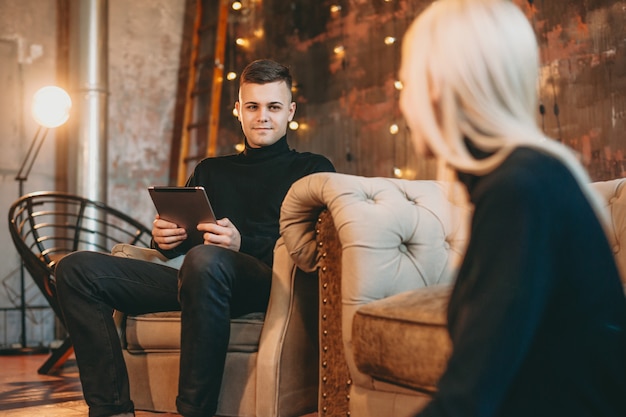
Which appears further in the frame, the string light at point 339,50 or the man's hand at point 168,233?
the string light at point 339,50

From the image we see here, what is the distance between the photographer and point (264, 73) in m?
2.75

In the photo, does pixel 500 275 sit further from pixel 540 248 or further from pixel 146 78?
pixel 146 78

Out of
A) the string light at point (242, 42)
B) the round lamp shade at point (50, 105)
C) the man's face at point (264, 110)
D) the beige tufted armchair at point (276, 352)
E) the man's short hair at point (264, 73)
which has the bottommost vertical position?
the beige tufted armchair at point (276, 352)

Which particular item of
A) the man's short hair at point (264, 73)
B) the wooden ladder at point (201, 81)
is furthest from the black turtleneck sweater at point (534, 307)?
the wooden ladder at point (201, 81)

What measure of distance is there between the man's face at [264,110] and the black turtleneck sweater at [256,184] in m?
0.04

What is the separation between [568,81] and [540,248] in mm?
3328

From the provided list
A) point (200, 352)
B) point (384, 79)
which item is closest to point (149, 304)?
point (200, 352)

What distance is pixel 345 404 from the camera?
193cm

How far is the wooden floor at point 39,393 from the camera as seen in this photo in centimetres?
279

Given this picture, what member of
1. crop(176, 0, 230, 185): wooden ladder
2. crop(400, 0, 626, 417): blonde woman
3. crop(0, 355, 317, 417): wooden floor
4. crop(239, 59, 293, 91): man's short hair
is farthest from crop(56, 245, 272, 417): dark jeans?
crop(176, 0, 230, 185): wooden ladder

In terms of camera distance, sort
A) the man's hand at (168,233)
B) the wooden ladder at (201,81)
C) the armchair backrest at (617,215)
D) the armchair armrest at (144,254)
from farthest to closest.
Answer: the wooden ladder at (201,81), the armchair armrest at (144,254), the man's hand at (168,233), the armchair backrest at (617,215)

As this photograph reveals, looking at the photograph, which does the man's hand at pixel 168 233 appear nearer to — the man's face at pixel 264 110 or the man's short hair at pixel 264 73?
the man's face at pixel 264 110

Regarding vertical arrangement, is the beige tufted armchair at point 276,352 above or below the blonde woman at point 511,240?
below

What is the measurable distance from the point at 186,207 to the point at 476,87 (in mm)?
1694
